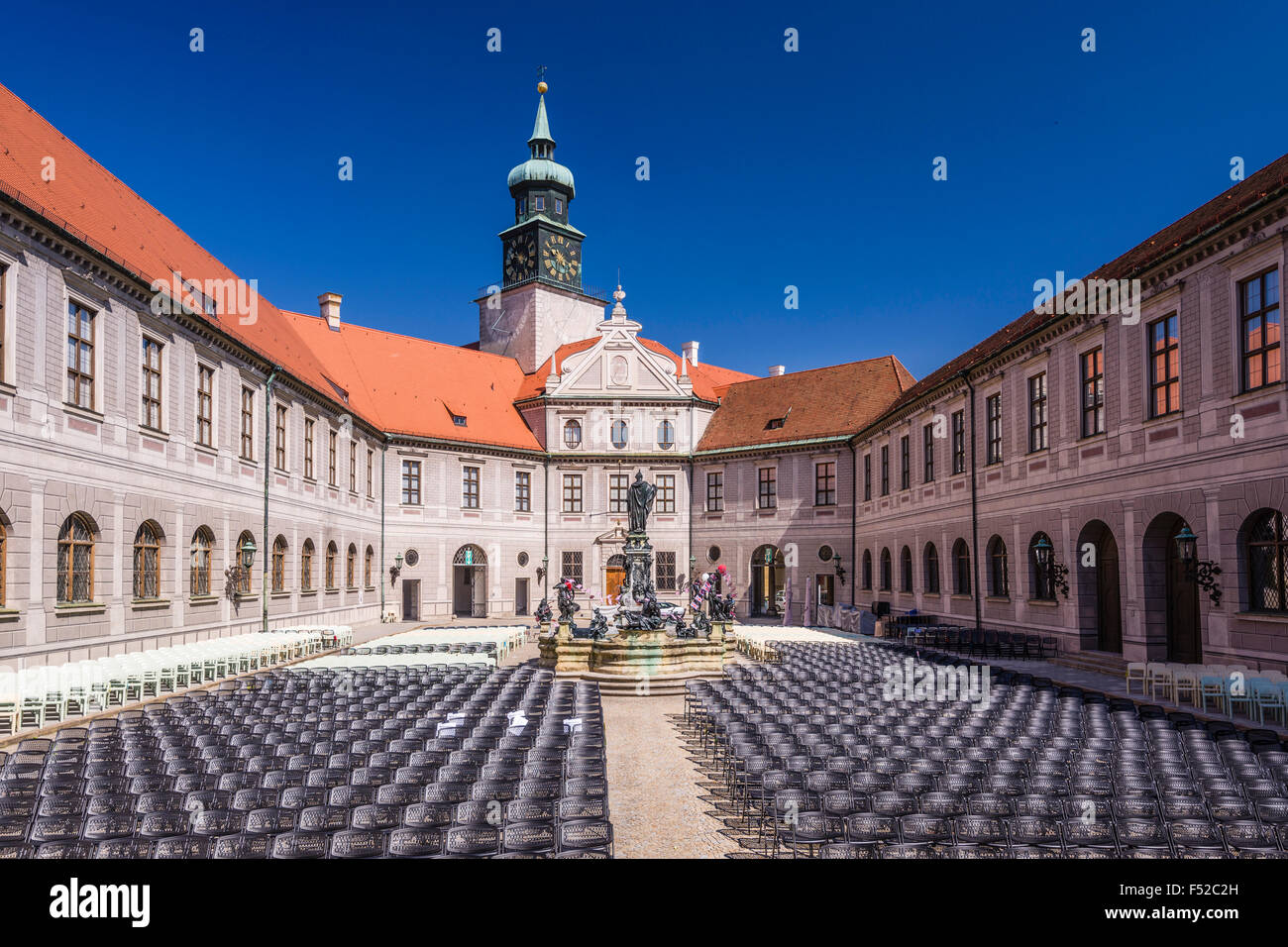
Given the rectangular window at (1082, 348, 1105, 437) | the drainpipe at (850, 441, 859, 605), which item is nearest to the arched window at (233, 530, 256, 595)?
the rectangular window at (1082, 348, 1105, 437)

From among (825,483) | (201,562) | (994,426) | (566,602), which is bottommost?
(566,602)

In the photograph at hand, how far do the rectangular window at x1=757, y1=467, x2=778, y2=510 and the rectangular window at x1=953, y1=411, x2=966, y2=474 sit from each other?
15.5 m

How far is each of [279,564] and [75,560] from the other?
11.3 meters

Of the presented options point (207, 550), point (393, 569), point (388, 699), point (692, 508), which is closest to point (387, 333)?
point (393, 569)

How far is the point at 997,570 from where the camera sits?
92.3ft

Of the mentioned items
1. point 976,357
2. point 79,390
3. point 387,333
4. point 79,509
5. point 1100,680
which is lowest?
point 1100,680

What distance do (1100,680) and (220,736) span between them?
17479 mm

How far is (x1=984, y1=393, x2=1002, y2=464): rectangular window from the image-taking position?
28219 millimetres

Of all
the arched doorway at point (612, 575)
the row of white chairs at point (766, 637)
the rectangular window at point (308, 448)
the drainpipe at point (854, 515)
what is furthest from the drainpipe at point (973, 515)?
the rectangular window at point (308, 448)

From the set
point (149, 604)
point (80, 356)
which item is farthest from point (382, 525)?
point (80, 356)

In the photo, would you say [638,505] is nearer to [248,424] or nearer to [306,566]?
[248,424]

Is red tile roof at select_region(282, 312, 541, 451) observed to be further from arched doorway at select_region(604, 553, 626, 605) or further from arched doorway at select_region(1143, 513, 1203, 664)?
arched doorway at select_region(1143, 513, 1203, 664)

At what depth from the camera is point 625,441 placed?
158 ft
